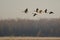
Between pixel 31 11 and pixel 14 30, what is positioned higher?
pixel 31 11

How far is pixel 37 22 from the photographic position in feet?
4.50

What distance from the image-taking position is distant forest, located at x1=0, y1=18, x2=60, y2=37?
135 cm

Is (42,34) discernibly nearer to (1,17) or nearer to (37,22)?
(37,22)

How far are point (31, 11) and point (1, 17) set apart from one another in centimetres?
36

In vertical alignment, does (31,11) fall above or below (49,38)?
above

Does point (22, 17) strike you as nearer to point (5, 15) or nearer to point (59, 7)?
point (5, 15)

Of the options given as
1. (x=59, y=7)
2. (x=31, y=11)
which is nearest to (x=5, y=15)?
(x=31, y=11)

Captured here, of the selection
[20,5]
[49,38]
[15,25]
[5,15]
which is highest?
Result: [20,5]

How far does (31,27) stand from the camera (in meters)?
1.36

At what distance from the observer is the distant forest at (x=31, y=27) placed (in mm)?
1352

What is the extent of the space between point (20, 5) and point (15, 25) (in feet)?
0.79

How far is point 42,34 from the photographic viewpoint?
1.35 meters

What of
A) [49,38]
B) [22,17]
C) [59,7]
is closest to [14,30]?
[22,17]

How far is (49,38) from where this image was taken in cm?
133
